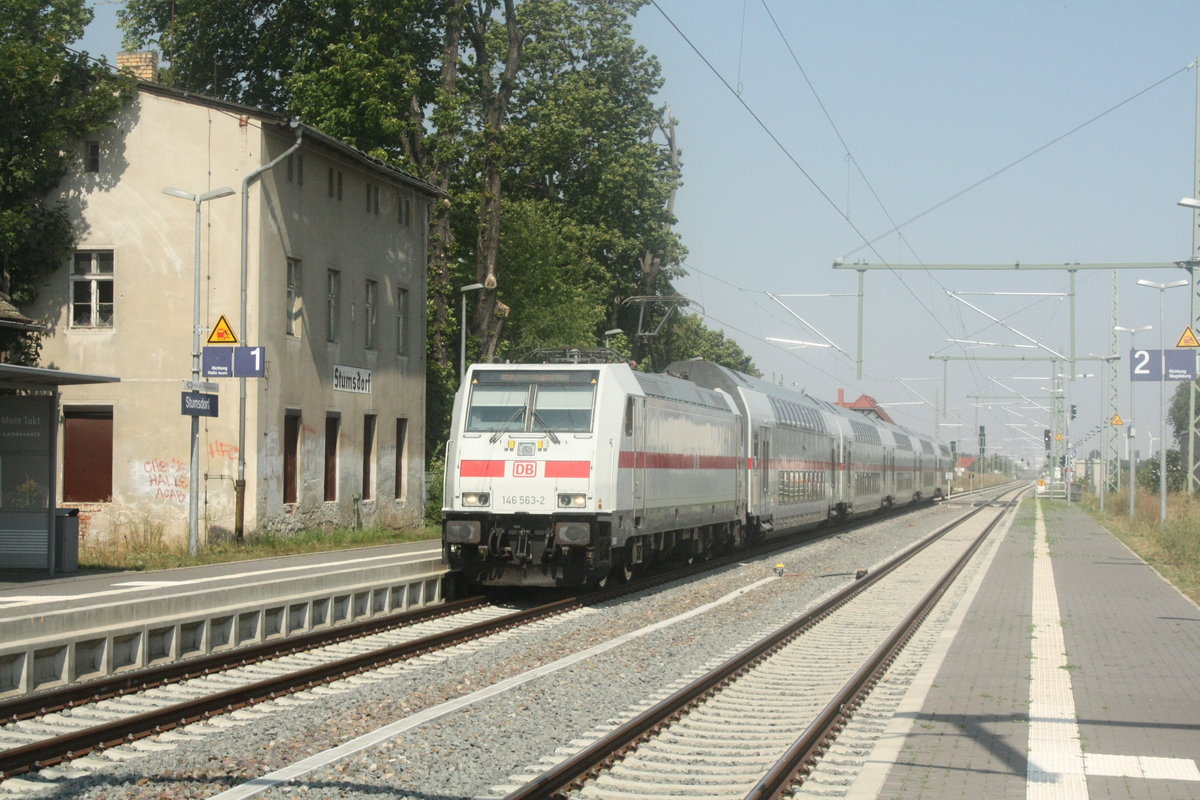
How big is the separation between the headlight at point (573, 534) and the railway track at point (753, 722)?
2943 mm

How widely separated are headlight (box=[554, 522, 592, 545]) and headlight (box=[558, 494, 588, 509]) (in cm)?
28

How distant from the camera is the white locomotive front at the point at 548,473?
18.1 meters

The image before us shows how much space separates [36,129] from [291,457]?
7.87m

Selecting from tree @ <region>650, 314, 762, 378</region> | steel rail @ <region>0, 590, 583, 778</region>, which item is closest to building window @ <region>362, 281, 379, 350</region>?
steel rail @ <region>0, 590, 583, 778</region>

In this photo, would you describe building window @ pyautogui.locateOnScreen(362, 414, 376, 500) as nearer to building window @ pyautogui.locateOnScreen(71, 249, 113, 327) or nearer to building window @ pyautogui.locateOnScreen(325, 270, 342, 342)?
building window @ pyautogui.locateOnScreen(325, 270, 342, 342)

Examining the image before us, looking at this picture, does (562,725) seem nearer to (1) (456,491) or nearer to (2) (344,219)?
(1) (456,491)

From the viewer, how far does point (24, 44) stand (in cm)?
2570

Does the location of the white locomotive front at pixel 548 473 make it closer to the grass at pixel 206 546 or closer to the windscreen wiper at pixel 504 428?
the windscreen wiper at pixel 504 428

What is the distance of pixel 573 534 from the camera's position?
1794 centimetres

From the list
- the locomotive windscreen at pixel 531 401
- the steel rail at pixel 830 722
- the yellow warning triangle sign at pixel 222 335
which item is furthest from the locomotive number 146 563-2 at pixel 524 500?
the yellow warning triangle sign at pixel 222 335

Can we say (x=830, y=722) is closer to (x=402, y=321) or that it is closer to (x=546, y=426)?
(x=546, y=426)

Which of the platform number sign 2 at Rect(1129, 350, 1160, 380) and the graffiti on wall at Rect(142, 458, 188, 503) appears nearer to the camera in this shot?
the graffiti on wall at Rect(142, 458, 188, 503)

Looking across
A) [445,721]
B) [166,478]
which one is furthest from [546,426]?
[166,478]

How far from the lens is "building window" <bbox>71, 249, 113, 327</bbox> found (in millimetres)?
27359
